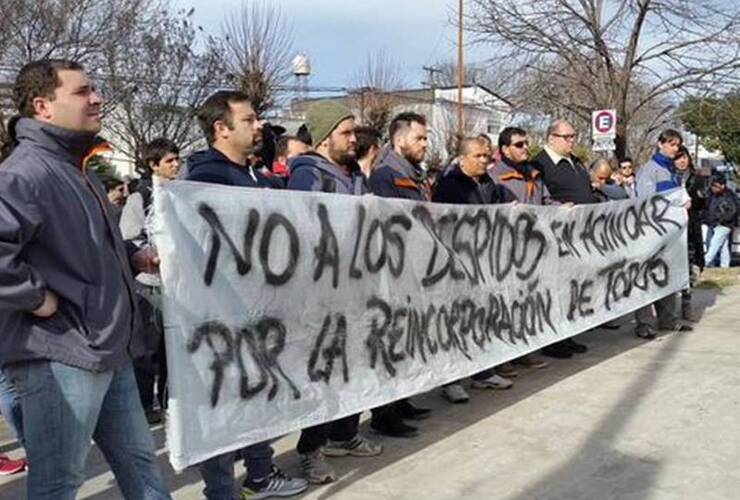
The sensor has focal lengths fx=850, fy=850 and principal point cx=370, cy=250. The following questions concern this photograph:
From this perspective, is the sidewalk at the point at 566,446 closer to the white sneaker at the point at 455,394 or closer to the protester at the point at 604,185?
the white sneaker at the point at 455,394

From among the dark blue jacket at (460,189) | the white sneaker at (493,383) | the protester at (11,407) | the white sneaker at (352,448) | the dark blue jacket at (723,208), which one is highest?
the dark blue jacket at (460,189)

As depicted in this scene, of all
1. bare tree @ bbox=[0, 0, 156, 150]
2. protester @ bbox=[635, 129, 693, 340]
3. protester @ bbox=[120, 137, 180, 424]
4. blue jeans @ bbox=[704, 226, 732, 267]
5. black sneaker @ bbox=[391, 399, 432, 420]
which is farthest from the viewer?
bare tree @ bbox=[0, 0, 156, 150]

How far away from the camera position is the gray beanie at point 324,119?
14.7 feet

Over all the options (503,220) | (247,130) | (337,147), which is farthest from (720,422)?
(247,130)

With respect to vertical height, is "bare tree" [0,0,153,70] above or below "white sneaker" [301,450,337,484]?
above

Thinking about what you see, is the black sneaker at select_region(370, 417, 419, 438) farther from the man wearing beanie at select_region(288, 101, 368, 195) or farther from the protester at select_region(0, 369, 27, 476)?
the protester at select_region(0, 369, 27, 476)

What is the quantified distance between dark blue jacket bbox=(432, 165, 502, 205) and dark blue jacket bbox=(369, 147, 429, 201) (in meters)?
0.52

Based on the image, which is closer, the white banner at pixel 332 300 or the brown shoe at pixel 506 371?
the white banner at pixel 332 300

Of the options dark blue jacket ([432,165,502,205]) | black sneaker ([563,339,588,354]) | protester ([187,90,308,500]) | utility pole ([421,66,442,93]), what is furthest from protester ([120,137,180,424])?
utility pole ([421,66,442,93])

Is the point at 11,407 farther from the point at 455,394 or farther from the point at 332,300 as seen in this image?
the point at 455,394

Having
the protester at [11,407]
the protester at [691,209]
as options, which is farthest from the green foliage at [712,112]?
the protester at [11,407]

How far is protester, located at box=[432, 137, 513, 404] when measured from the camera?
5508 mm

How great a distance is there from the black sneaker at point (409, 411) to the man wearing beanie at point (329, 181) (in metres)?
0.51

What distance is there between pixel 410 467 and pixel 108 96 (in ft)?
53.6
